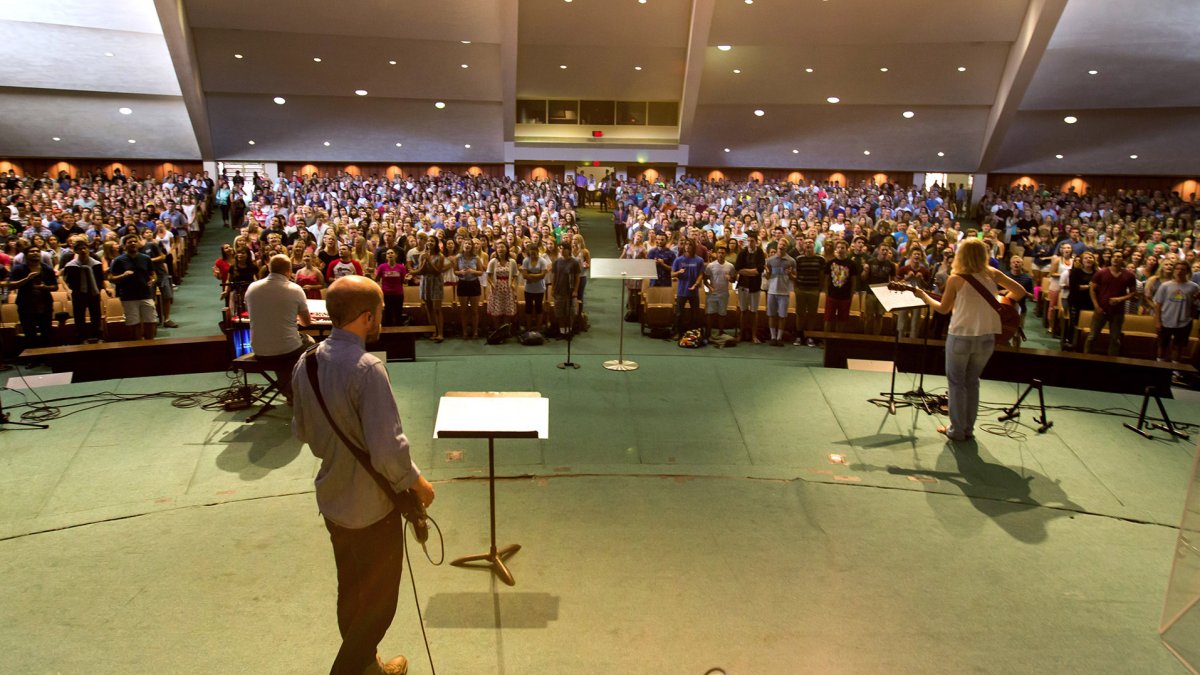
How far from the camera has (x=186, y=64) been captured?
21.0m

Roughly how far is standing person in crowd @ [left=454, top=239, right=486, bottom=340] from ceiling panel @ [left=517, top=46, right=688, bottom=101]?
15.0 meters

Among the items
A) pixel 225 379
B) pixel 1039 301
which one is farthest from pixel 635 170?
pixel 225 379

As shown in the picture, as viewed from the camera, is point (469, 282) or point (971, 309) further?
point (469, 282)

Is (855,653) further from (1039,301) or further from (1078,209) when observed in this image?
(1078,209)

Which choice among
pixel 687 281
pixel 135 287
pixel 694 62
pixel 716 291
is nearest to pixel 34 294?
pixel 135 287

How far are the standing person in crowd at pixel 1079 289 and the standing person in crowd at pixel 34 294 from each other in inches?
535

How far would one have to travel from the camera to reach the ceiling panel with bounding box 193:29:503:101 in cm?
2169

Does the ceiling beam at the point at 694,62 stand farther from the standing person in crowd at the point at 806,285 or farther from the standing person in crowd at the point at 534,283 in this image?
the standing person in crowd at the point at 534,283

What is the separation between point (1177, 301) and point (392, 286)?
10.1 meters

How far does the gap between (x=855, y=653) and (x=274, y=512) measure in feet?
11.7

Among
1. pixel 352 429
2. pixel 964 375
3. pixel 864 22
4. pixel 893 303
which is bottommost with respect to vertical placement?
pixel 964 375

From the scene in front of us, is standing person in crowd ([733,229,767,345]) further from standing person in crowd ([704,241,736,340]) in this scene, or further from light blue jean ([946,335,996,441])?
light blue jean ([946,335,996,441])

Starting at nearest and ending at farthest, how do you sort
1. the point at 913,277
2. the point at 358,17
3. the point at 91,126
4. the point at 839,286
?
the point at 913,277, the point at 839,286, the point at 358,17, the point at 91,126

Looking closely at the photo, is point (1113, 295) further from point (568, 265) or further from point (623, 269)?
point (568, 265)
